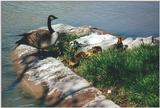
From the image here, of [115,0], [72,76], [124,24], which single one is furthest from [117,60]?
[115,0]

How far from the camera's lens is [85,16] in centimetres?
1609

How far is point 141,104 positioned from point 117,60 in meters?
1.39

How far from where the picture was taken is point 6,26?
1402cm

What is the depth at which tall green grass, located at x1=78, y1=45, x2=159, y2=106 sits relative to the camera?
282 inches

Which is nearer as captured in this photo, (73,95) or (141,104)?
(141,104)

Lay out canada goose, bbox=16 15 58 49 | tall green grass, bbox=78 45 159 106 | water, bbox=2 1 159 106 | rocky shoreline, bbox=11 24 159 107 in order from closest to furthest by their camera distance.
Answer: tall green grass, bbox=78 45 159 106 < rocky shoreline, bbox=11 24 159 107 < canada goose, bbox=16 15 58 49 < water, bbox=2 1 159 106

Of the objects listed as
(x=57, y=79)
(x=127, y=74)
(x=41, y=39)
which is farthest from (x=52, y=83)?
(x=41, y=39)

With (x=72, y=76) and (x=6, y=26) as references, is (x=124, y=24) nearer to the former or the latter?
(x=6, y=26)

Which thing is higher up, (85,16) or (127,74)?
(127,74)

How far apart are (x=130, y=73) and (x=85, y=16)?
850 cm

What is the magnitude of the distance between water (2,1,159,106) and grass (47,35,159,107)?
3.67 meters

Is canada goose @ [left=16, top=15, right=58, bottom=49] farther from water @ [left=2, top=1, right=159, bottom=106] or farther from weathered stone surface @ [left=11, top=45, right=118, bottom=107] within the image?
water @ [left=2, top=1, right=159, bottom=106]

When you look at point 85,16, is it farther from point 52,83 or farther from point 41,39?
point 52,83

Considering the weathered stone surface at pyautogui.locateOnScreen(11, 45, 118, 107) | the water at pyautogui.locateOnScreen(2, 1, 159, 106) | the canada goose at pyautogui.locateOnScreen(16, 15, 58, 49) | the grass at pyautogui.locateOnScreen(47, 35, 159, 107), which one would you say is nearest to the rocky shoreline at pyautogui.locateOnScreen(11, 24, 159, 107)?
the weathered stone surface at pyautogui.locateOnScreen(11, 45, 118, 107)
